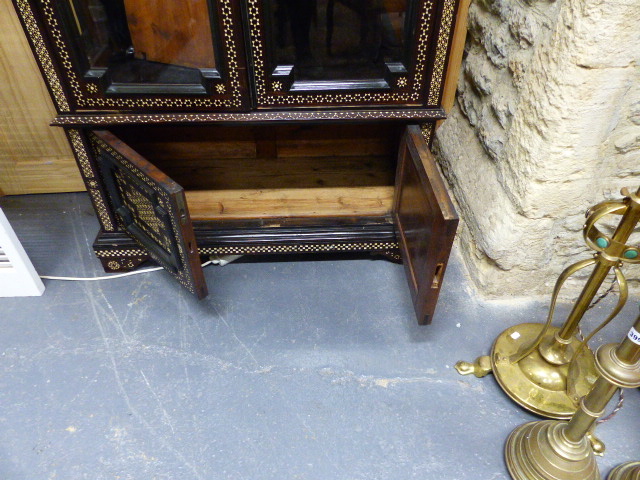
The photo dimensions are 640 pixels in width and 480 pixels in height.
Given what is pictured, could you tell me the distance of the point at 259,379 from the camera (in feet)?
4.26

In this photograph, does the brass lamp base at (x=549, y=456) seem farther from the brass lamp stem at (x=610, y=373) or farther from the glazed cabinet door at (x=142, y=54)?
the glazed cabinet door at (x=142, y=54)

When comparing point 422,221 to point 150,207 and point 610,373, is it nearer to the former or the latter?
point 610,373

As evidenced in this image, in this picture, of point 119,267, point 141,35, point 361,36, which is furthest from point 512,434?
point 141,35

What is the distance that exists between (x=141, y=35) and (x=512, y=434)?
1352 millimetres

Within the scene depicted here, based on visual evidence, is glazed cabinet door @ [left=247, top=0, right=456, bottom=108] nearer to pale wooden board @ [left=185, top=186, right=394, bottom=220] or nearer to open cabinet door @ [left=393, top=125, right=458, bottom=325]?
open cabinet door @ [left=393, top=125, right=458, bottom=325]

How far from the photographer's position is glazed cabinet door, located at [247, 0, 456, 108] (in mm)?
1138

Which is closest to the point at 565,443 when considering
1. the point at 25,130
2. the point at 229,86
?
the point at 229,86

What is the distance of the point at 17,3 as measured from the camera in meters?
1.07

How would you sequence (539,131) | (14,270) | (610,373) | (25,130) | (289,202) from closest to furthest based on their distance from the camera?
(610,373)
(539,131)
(14,270)
(289,202)
(25,130)

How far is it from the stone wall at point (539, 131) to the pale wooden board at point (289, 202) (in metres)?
0.28

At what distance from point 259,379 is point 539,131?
95 cm

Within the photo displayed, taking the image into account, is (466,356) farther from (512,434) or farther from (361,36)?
(361,36)

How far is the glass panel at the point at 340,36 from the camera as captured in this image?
115cm

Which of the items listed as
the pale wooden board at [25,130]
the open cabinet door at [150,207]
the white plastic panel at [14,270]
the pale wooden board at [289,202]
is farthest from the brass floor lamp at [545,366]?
the pale wooden board at [25,130]
